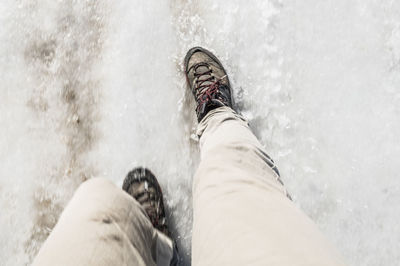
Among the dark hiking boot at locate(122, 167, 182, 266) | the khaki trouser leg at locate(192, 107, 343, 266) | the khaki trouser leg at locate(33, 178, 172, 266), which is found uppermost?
the khaki trouser leg at locate(192, 107, 343, 266)

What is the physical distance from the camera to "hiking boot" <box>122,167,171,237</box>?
1.02 meters

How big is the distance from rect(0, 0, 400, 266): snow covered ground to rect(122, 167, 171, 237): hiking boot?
4cm

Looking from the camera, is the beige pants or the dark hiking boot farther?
the dark hiking boot

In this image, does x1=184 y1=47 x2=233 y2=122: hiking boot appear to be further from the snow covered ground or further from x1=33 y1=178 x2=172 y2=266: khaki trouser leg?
x1=33 y1=178 x2=172 y2=266: khaki trouser leg

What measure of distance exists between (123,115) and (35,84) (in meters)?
0.40

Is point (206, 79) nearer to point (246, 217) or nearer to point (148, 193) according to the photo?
point (148, 193)

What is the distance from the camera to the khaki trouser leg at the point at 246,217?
0.50 meters

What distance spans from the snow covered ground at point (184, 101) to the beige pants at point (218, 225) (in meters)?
0.32

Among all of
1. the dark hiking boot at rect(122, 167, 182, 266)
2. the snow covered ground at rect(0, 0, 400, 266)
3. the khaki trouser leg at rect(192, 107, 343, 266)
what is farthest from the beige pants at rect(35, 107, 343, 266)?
the snow covered ground at rect(0, 0, 400, 266)

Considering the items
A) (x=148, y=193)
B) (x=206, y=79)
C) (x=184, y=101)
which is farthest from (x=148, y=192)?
(x=206, y=79)

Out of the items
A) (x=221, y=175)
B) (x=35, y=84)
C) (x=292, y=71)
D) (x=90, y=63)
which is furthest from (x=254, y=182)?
(x=35, y=84)

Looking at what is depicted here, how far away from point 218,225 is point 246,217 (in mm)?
62

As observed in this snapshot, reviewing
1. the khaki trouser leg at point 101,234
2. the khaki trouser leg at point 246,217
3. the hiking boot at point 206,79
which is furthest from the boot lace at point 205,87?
the khaki trouser leg at point 101,234

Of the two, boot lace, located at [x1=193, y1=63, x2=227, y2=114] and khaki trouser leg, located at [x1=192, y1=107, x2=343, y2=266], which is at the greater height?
boot lace, located at [x1=193, y1=63, x2=227, y2=114]
